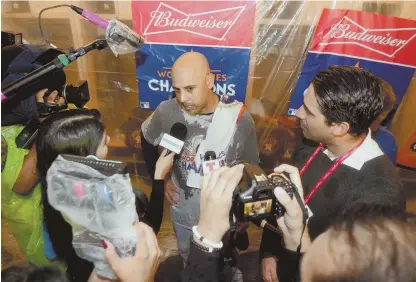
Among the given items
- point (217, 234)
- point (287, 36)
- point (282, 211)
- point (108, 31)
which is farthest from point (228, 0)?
point (217, 234)

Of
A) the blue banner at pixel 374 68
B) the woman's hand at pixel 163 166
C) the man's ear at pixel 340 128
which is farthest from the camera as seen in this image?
the blue banner at pixel 374 68

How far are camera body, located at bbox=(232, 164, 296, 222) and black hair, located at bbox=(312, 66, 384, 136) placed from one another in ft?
1.42

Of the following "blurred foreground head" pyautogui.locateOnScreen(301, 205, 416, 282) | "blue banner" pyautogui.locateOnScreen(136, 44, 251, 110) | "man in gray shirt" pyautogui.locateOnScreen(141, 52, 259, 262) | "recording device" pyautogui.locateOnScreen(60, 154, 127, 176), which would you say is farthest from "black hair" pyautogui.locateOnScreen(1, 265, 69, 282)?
"blue banner" pyautogui.locateOnScreen(136, 44, 251, 110)

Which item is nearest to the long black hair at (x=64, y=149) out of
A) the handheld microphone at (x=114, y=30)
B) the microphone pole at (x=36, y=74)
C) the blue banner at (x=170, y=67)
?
the microphone pole at (x=36, y=74)

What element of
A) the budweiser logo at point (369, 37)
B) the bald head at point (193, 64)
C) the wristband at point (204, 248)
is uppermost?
the budweiser logo at point (369, 37)

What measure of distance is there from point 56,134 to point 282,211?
876 mm

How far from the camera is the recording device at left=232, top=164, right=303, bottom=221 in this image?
0.88m

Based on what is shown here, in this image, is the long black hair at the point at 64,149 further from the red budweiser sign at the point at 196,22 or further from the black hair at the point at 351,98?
the red budweiser sign at the point at 196,22

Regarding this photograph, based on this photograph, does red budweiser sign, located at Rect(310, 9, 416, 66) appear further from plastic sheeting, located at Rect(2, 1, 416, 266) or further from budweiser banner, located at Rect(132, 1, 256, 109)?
budweiser banner, located at Rect(132, 1, 256, 109)

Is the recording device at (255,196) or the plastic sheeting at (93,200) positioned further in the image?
the recording device at (255,196)

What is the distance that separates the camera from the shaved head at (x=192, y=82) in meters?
Answer: 1.61

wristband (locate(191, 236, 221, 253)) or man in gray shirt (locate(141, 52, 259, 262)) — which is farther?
man in gray shirt (locate(141, 52, 259, 262))

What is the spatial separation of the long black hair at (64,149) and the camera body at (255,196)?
2.00 ft

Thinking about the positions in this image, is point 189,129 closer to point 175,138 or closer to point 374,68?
point 175,138
